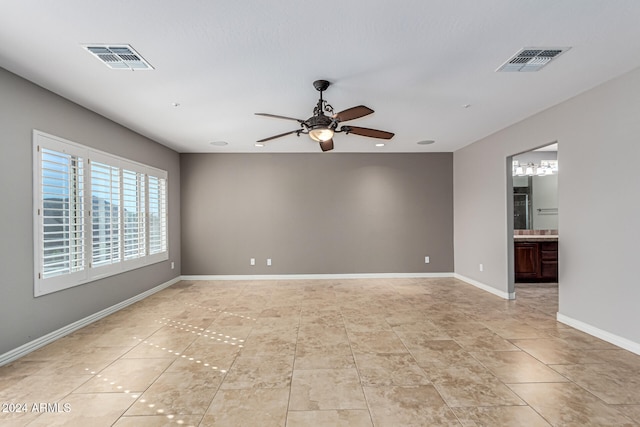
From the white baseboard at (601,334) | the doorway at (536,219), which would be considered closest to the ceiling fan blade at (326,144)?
the white baseboard at (601,334)

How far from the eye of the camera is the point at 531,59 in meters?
2.74

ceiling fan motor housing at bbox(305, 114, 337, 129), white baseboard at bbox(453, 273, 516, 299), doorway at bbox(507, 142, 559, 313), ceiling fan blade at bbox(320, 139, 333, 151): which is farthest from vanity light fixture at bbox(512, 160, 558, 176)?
ceiling fan motor housing at bbox(305, 114, 337, 129)

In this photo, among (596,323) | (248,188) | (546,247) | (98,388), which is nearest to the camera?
(98,388)

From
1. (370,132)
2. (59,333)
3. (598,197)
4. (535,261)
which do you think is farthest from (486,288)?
(59,333)

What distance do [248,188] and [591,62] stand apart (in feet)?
18.6

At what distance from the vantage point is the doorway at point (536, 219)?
5.94 meters

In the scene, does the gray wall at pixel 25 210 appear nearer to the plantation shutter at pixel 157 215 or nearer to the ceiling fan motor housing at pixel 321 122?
the plantation shutter at pixel 157 215

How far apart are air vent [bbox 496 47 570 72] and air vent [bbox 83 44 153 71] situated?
11.0 feet

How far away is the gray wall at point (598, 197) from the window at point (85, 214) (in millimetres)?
6006

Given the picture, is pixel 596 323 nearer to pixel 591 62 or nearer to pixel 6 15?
pixel 591 62

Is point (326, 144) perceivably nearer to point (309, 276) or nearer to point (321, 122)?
point (321, 122)

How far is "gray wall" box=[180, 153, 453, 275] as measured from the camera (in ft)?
21.5

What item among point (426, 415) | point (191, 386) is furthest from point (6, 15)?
point (426, 415)

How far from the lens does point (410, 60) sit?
8.96 ft
